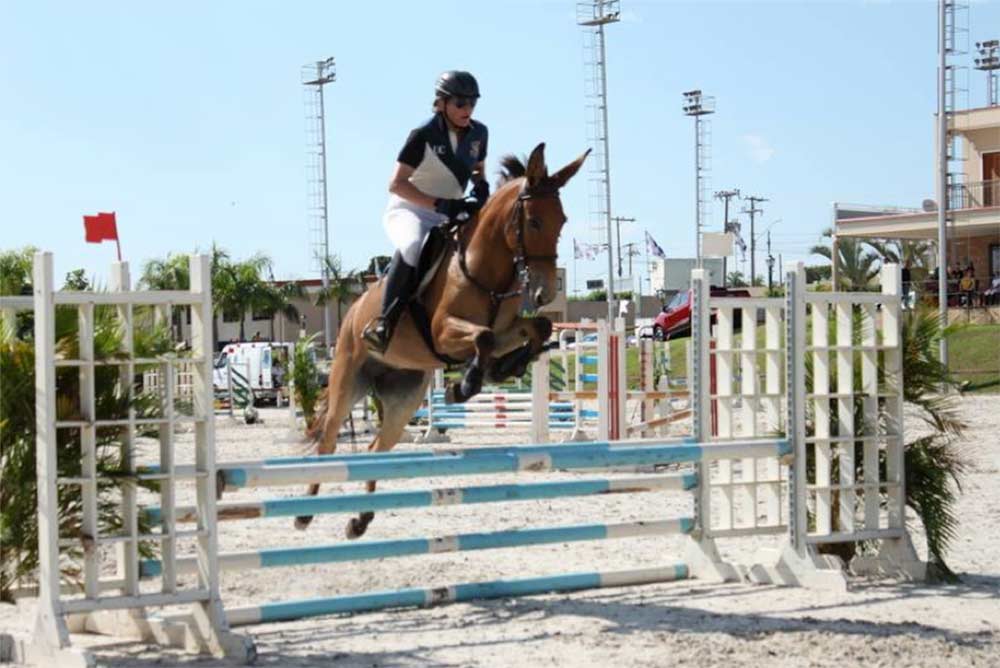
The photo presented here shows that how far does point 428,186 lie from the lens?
25.2 ft

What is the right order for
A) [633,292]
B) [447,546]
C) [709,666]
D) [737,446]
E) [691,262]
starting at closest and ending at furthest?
[709,666] → [447,546] → [737,446] → [691,262] → [633,292]

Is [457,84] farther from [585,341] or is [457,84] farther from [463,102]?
[585,341]

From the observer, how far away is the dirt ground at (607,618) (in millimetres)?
5500

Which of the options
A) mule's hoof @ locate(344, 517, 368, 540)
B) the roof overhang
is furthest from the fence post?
the roof overhang

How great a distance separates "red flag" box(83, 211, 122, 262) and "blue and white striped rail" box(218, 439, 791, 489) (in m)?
4.26

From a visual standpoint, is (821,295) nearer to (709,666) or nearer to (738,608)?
(738,608)

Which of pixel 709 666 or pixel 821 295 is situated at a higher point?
pixel 821 295

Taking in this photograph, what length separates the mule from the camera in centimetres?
688

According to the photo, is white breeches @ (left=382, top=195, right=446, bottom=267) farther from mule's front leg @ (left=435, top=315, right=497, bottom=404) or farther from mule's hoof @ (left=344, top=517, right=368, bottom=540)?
mule's hoof @ (left=344, top=517, right=368, bottom=540)

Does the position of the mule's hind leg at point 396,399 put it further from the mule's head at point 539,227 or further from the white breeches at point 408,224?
the mule's head at point 539,227

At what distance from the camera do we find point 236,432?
22328 mm

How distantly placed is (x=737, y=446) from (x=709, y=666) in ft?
6.64

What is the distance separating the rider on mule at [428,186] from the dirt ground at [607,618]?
4.74ft

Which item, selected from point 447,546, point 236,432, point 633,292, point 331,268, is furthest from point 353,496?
point 633,292
